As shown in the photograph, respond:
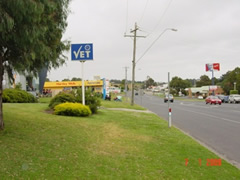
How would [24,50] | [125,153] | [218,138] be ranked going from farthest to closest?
[218,138] < [125,153] < [24,50]

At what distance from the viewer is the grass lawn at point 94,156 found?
490cm

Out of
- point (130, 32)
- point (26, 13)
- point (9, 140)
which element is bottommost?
point (9, 140)

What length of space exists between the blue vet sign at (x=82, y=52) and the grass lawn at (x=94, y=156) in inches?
223

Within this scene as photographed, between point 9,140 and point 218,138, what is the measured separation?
7.92 metres

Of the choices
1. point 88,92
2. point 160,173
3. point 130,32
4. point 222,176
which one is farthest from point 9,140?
point 130,32

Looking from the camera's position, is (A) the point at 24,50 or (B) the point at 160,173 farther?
(A) the point at 24,50

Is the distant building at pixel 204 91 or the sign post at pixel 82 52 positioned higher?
the sign post at pixel 82 52

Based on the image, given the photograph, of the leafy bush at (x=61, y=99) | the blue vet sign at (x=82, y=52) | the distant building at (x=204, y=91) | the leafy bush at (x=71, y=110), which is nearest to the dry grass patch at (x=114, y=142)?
the leafy bush at (x=71, y=110)

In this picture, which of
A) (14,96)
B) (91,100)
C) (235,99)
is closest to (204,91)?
(235,99)

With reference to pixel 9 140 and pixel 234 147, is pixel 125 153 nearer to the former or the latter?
pixel 9 140

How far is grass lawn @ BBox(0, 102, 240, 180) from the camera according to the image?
4898 mm

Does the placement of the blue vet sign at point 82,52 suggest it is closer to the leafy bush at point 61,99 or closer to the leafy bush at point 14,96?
the leafy bush at point 61,99

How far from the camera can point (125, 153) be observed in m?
6.63

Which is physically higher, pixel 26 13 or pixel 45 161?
pixel 26 13
